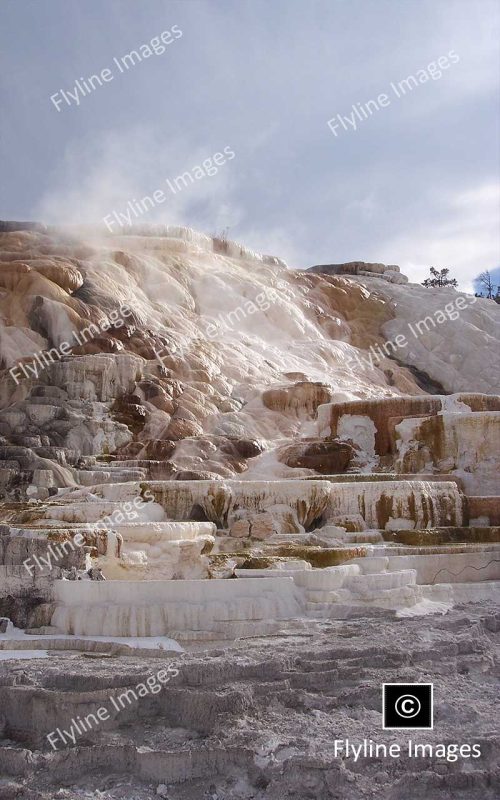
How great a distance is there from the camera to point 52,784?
489 centimetres

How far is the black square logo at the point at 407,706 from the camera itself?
571 cm

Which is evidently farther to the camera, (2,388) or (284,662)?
(2,388)

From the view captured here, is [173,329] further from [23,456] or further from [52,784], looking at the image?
[52,784]

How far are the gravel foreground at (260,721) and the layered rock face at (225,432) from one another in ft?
5.39

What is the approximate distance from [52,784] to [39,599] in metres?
3.95

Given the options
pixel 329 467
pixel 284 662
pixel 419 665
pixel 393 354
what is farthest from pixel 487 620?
pixel 393 354

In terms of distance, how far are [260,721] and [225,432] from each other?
1590 cm

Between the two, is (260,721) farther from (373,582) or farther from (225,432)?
(225,432)

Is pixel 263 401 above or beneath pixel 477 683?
above

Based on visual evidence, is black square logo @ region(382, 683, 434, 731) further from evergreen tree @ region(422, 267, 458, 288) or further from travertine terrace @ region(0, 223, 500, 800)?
evergreen tree @ region(422, 267, 458, 288)

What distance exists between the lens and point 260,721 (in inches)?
226

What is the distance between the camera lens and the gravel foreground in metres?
4.85
